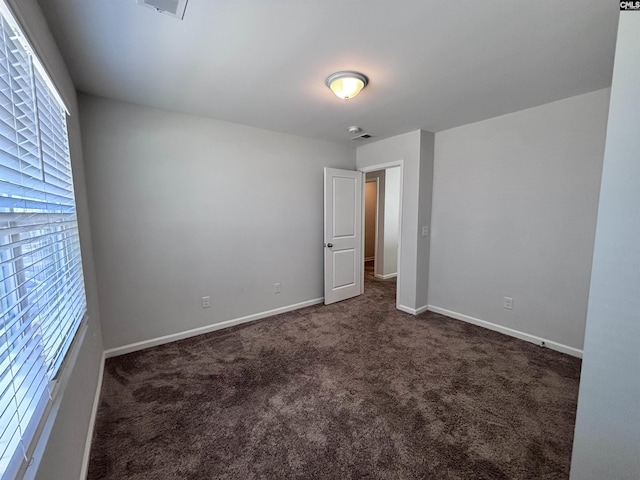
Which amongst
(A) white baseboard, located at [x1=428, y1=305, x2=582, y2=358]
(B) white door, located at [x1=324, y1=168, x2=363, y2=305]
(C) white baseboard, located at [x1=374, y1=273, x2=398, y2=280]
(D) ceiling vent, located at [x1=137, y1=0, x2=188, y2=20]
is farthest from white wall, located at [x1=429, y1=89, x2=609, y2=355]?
(D) ceiling vent, located at [x1=137, y1=0, x2=188, y2=20]

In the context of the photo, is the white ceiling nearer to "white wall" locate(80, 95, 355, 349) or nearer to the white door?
"white wall" locate(80, 95, 355, 349)

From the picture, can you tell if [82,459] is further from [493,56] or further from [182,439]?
[493,56]

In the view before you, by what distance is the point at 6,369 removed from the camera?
71 cm

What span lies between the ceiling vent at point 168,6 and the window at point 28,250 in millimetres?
551

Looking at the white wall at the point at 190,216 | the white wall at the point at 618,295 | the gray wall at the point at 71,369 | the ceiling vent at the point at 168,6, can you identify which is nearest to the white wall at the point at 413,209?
the white wall at the point at 190,216

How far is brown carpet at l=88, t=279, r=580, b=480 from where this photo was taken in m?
1.45

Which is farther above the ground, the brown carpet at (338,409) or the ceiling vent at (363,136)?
the ceiling vent at (363,136)

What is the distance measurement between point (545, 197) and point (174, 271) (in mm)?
3784

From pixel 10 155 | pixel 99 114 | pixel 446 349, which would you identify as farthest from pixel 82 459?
pixel 446 349

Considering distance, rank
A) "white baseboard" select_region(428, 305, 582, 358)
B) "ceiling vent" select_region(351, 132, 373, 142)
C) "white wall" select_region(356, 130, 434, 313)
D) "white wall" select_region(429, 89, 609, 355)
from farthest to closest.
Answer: "ceiling vent" select_region(351, 132, 373, 142), "white wall" select_region(356, 130, 434, 313), "white baseboard" select_region(428, 305, 582, 358), "white wall" select_region(429, 89, 609, 355)

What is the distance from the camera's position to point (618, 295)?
1008 mm

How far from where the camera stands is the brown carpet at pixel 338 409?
1.45 m

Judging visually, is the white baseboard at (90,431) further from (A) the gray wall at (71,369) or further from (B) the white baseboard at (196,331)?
(B) the white baseboard at (196,331)

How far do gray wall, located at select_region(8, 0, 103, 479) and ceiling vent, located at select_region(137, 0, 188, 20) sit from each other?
0.46 m
